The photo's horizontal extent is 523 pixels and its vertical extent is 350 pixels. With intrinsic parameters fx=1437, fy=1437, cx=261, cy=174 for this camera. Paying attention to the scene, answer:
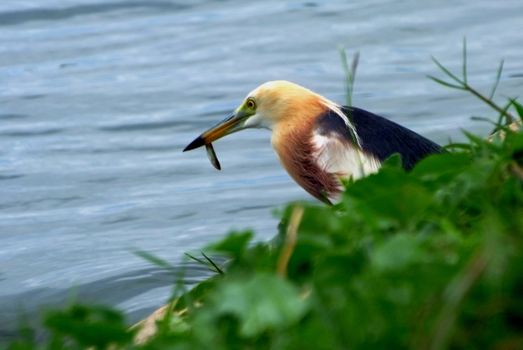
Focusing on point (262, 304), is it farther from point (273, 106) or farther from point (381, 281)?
point (273, 106)

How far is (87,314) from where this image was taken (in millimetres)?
3074

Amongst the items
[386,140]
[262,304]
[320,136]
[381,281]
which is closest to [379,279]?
Result: [381,281]

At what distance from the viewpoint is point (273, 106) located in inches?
291

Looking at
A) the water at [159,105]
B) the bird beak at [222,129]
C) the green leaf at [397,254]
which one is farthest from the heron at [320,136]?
the green leaf at [397,254]

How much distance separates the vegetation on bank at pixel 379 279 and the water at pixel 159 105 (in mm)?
3712

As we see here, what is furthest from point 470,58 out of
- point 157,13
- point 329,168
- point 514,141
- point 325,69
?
point 514,141

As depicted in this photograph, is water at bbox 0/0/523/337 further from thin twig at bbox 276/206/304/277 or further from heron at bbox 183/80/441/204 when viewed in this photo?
thin twig at bbox 276/206/304/277

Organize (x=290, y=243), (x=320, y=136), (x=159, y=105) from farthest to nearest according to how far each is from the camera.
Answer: (x=159, y=105) < (x=320, y=136) < (x=290, y=243)

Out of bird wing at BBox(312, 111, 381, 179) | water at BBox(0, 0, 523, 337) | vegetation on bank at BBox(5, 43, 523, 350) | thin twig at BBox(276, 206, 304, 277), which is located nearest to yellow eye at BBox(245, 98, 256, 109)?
bird wing at BBox(312, 111, 381, 179)

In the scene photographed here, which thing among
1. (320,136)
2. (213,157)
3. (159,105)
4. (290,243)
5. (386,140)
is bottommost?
(159,105)

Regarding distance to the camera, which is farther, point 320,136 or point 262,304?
point 320,136

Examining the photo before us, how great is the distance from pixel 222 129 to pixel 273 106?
381 mm

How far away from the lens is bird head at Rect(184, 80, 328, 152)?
728 centimetres

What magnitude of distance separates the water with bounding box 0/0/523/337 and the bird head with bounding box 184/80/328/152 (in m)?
0.91
